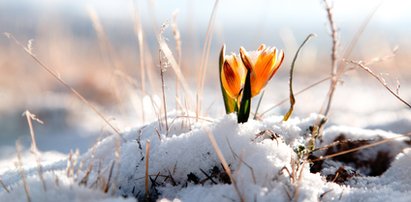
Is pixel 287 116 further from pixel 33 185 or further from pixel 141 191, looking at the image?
pixel 33 185

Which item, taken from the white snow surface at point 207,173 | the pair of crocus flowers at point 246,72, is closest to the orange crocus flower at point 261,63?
the pair of crocus flowers at point 246,72

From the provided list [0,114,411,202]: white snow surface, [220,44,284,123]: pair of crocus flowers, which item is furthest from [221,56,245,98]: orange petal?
[0,114,411,202]: white snow surface

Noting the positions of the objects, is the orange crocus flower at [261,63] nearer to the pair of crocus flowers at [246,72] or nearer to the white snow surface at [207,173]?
the pair of crocus flowers at [246,72]

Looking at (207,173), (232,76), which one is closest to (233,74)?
(232,76)

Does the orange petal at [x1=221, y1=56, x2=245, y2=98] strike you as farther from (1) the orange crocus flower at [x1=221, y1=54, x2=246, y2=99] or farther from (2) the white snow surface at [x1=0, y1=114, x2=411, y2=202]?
(2) the white snow surface at [x1=0, y1=114, x2=411, y2=202]

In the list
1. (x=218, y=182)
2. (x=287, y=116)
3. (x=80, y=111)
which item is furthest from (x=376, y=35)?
(x=218, y=182)

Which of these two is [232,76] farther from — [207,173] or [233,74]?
[207,173]
